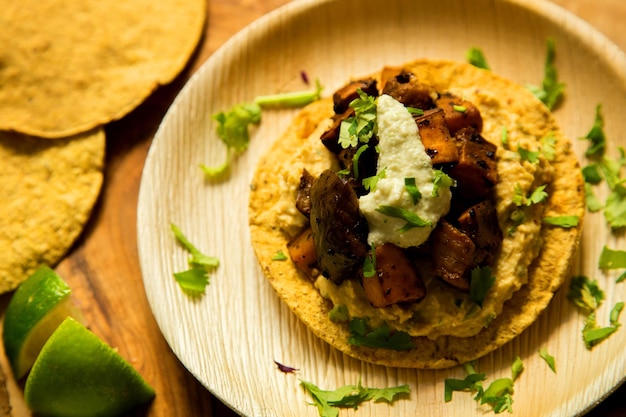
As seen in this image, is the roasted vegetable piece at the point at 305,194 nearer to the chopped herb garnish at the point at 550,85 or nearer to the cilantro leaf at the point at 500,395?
the cilantro leaf at the point at 500,395

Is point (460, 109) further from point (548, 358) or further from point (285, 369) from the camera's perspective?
point (285, 369)

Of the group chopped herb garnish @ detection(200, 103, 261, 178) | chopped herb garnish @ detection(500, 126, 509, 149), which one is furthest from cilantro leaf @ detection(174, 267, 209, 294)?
chopped herb garnish @ detection(500, 126, 509, 149)

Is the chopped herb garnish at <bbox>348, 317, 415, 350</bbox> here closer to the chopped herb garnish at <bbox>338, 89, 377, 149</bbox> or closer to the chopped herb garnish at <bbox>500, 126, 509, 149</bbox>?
the chopped herb garnish at <bbox>338, 89, 377, 149</bbox>

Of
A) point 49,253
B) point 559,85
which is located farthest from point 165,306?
point 559,85

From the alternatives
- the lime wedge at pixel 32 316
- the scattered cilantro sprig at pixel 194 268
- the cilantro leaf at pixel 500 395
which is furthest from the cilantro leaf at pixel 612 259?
the lime wedge at pixel 32 316

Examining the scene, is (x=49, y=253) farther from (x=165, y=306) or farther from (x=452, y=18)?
(x=452, y=18)
